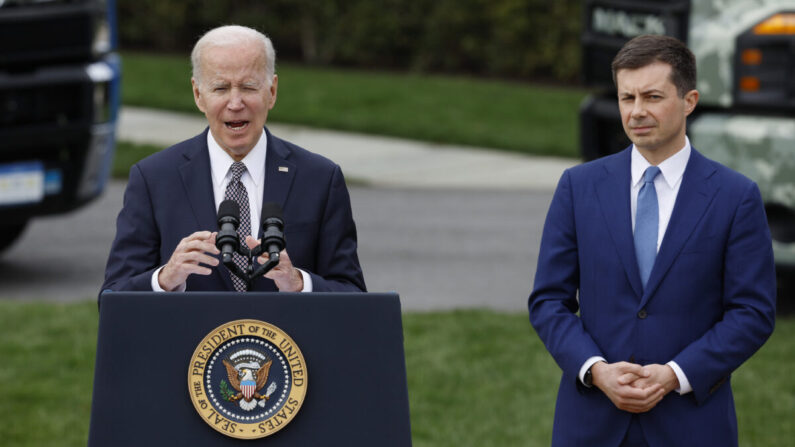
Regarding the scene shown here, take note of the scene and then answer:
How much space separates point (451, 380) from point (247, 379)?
3.90 meters

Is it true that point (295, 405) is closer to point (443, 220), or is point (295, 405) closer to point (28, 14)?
point (28, 14)

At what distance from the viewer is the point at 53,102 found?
852 cm

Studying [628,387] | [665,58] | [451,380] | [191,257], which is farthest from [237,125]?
[451,380]

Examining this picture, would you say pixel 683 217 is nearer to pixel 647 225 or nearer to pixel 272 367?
pixel 647 225

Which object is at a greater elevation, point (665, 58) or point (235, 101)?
point (665, 58)

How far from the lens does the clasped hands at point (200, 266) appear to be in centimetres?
323

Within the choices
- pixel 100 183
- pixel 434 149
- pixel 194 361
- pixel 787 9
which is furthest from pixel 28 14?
pixel 434 149

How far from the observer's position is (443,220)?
12.1 meters

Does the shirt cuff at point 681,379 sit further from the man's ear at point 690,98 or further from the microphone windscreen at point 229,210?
the microphone windscreen at point 229,210

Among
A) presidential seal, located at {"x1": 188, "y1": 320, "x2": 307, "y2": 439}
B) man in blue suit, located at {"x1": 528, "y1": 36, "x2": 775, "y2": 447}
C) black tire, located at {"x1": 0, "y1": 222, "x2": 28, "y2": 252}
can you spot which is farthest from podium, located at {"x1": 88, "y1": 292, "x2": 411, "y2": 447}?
black tire, located at {"x1": 0, "y1": 222, "x2": 28, "y2": 252}

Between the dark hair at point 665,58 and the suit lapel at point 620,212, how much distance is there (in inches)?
12.1

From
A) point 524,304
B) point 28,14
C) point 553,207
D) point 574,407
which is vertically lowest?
point 524,304

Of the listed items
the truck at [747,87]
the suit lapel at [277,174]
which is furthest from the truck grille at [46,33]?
the suit lapel at [277,174]

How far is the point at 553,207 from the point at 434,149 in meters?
12.6
